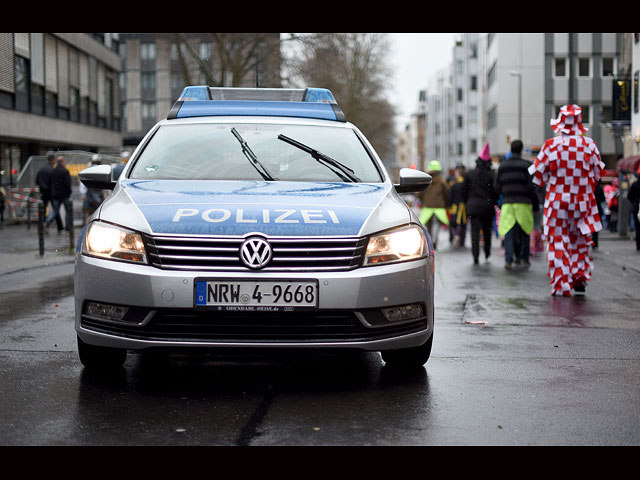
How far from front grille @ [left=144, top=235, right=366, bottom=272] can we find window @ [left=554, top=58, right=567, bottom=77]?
61.8 m

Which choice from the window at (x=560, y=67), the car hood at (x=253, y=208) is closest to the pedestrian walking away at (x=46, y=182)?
the car hood at (x=253, y=208)

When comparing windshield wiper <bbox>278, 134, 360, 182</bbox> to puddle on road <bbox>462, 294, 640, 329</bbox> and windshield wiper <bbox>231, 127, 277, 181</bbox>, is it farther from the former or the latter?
puddle on road <bbox>462, 294, 640, 329</bbox>

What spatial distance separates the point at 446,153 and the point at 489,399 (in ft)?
385

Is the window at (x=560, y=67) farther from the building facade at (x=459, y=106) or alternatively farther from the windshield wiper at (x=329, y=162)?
the windshield wiper at (x=329, y=162)

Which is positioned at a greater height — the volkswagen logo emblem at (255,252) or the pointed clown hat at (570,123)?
the pointed clown hat at (570,123)

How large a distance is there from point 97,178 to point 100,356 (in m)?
1.30

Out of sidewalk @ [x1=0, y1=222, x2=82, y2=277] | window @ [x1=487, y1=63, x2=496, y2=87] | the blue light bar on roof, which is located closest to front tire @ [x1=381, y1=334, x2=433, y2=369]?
the blue light bar on roof

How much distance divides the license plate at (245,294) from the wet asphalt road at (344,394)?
509 millimetres

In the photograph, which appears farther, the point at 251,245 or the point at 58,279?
the point at 58,279

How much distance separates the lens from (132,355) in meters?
6.77

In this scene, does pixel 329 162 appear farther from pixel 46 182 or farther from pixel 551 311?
pixel 46 182

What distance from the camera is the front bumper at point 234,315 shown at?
17.3 ft
